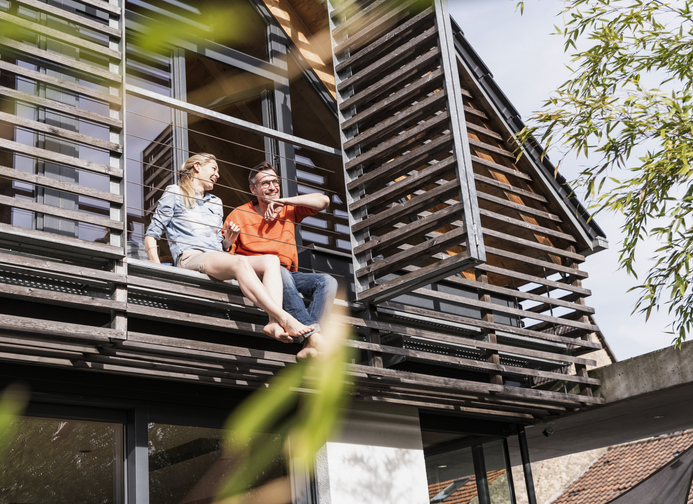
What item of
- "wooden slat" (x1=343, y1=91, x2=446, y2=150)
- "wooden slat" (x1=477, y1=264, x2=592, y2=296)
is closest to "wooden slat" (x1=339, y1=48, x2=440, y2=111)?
"wooden slat" (x1=343, y1=91, x2=446, y2=150)

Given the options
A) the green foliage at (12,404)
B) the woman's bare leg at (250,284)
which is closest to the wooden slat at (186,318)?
the woman's bare leg at (250,284)

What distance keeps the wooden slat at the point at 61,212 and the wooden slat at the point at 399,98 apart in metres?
2.10

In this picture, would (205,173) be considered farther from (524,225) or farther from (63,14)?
(524,225)

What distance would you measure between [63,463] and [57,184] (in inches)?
57.0

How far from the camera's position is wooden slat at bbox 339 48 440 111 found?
4.91 metres

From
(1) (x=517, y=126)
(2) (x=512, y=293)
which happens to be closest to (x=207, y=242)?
(2) (x=512, y=293)

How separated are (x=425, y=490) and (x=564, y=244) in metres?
2.80

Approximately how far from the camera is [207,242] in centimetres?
434

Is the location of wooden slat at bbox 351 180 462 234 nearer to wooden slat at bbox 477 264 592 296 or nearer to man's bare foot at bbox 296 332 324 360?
wooden slat at bbox 477 264 592 296

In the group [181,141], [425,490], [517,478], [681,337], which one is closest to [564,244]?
[681,337]

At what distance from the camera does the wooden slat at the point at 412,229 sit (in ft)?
14.6

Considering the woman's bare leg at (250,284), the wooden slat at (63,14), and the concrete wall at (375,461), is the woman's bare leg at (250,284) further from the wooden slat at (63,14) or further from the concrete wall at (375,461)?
the concrete wall at (375,461)

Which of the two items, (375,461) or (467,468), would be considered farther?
(467,468)

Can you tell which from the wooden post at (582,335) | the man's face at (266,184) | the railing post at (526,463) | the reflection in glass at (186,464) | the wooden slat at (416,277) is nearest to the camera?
the reflection in glass at (186,464)
